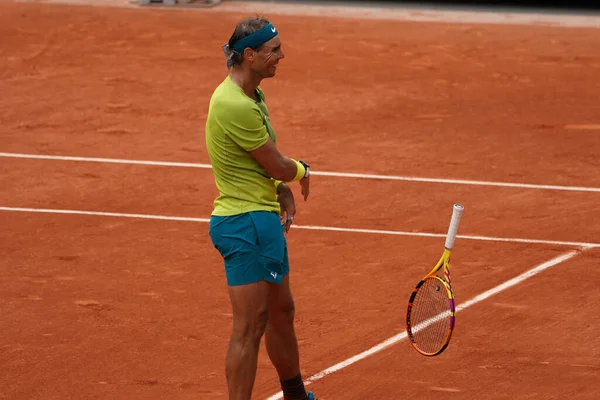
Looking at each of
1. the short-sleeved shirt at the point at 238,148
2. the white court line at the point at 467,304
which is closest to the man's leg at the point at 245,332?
the short-sleeved shirt at the point at 238,148

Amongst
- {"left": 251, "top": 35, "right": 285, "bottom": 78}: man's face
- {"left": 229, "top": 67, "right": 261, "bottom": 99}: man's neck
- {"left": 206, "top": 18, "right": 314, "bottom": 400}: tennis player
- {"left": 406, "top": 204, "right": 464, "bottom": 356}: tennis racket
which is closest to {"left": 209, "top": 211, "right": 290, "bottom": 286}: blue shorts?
{"left": 206, "top": 18, "right": 314, "bottom": 400}: tennis player

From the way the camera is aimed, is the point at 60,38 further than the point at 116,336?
Yes

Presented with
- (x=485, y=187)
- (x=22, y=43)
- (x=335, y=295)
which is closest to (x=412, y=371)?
(x=335, y=295)

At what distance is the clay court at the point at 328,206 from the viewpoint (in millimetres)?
8031

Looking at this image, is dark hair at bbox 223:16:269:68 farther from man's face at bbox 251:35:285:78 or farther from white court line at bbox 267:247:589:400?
white court line at bbox 267:247:589:400

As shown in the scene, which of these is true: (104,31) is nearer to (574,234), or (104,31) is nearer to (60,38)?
(60,38)

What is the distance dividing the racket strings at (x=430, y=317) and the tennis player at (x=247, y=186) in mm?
1221

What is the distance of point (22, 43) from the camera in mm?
18906

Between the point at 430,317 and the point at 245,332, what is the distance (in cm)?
146

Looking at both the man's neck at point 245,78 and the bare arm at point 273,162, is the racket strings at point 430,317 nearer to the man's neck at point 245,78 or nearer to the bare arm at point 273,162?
the bare arm at point 273,162

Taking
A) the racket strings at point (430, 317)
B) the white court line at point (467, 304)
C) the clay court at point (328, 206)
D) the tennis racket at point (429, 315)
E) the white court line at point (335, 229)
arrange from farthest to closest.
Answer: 1. the white court line at point (335, 229)
2. the clay court at point (328, 206)
3. the white court line at point (467, 304)
4. the racket strings at point (430, 317)
5. the tennis racket at point (429, 315)

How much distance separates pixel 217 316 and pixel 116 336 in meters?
0.83

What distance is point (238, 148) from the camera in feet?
21.1

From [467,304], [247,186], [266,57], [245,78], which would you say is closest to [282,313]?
[247,186]
